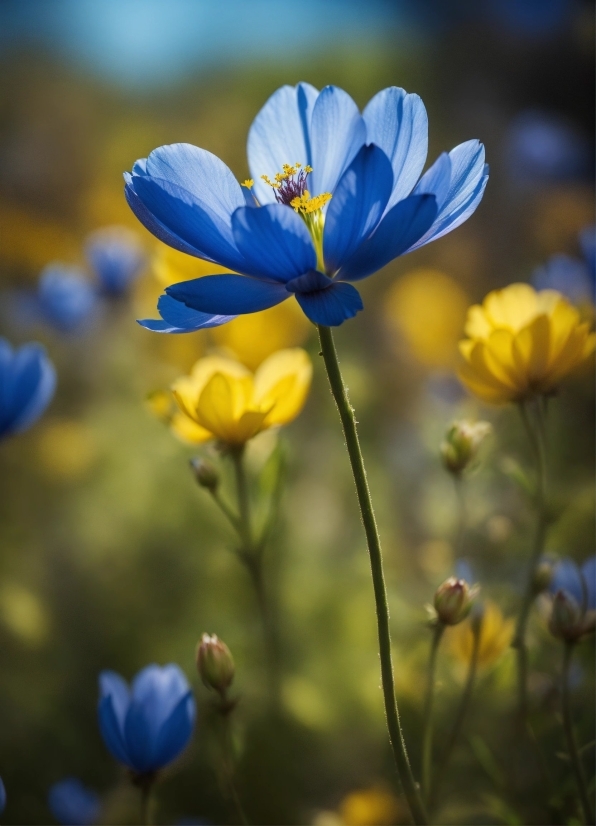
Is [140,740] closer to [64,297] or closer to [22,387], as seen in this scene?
[22,387]

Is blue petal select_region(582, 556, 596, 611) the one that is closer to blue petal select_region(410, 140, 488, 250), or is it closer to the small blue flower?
the small blue flower

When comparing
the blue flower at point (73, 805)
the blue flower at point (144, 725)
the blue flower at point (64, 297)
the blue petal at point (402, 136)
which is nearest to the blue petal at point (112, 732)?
the blue flower at point (144, 725)

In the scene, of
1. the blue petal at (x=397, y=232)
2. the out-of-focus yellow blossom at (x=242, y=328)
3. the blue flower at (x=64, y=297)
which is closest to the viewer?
the blue petal at (x=397, y=232)

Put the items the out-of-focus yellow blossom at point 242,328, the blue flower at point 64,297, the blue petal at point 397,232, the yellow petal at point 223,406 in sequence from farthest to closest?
the blue flower at point 64,297 < the out-of-focus yellow blossom at point 242,328 < the yellow petal at point 223,406 < the blue petal at point 397,232

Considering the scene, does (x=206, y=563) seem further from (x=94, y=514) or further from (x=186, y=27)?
(x=186, y=27)

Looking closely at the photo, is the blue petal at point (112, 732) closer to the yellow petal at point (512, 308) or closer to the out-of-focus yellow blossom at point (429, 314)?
the yellow petal at point (512, 308)

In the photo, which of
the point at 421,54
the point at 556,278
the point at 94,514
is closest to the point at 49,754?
the point at 94,514
